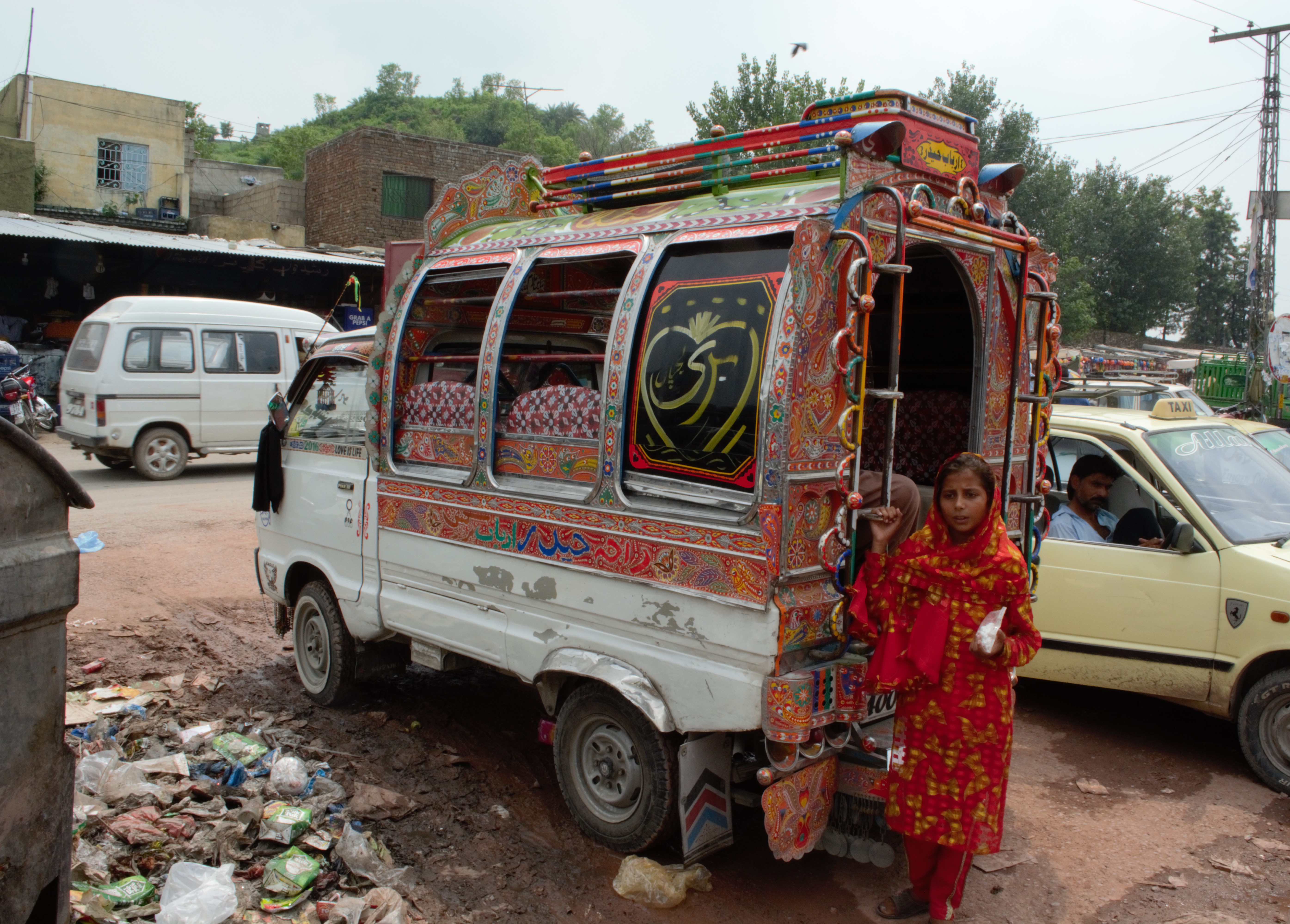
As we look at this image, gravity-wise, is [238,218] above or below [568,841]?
above

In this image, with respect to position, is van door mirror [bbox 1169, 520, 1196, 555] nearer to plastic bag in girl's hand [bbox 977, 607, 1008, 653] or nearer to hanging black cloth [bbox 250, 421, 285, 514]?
plastic bag in girl's hand [bbox 977, 607, 1008, 653]

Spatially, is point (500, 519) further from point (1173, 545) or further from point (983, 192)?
point (1173, 545)

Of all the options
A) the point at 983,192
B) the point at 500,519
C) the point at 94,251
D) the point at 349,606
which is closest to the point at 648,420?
the point at 500,519

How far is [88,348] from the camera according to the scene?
1212 centimetres

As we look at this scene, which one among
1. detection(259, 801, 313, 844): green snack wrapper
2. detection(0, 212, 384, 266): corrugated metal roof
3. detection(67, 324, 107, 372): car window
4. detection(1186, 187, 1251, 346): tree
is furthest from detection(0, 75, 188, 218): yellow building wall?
detection(1186, 187, 1251, 346): tree

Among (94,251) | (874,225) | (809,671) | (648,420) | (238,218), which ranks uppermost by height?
(238,218)

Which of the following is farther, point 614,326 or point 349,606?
point 349,606

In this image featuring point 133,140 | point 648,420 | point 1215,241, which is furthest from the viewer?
point 1215,241

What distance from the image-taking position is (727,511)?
10.1ft

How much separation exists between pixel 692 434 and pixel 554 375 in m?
1.34

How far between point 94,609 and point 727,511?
545cm

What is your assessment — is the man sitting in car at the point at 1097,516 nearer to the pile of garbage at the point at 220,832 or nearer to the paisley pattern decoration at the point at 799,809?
the paisley pattern decoration at the point at 799,809

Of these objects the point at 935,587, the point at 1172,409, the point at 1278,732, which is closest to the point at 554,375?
the point at 935,587

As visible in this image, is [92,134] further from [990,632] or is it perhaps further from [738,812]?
[990,632]
